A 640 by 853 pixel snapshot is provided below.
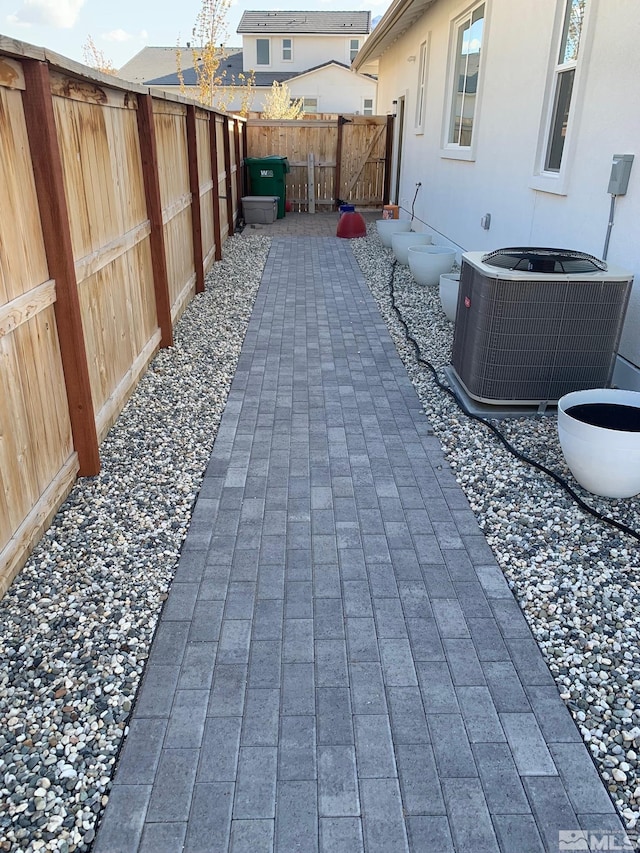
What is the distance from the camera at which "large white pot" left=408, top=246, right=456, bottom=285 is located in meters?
7.96

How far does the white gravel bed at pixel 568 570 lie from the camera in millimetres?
2244

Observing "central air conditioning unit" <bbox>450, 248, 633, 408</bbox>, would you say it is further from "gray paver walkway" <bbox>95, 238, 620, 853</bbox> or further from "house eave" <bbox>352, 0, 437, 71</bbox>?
"house eave" <bbox>352, 0, 437, 71</bbox>

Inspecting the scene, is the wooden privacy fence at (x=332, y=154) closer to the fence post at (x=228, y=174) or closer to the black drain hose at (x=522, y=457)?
the fence post at (x=228, y=174)

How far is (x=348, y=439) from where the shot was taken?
4367 millimetres

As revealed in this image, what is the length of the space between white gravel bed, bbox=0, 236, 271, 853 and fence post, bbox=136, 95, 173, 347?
1.18 m

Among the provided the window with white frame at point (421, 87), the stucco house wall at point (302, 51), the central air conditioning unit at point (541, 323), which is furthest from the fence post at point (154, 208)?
the stucco house wall at point (302, 51)

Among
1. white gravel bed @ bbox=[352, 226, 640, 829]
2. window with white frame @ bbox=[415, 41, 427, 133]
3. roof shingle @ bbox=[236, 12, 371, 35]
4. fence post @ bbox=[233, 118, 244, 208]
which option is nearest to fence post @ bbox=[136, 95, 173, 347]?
white gravel bed @ bbox=[352, 226, 640, 829]

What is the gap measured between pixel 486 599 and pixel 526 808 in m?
0.98

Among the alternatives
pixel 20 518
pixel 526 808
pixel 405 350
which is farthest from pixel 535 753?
pixel 405 350

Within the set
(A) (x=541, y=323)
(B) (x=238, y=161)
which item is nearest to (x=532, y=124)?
(A) (x=541, y=323)

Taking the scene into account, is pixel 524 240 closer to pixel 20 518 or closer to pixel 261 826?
pixel 20 518

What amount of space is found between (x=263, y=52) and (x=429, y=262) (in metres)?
32.6

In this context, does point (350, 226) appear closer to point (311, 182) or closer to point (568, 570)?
point (311, 182)

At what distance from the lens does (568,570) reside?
3.04 meters
